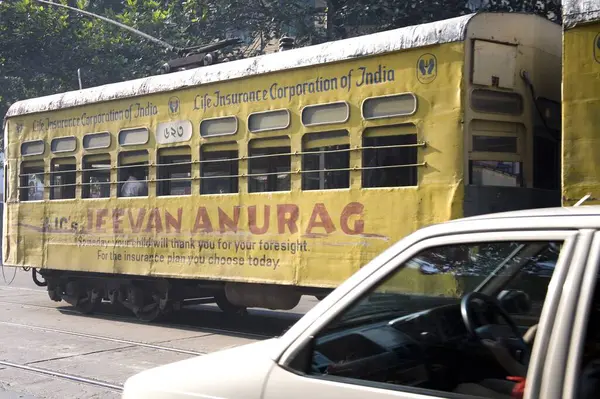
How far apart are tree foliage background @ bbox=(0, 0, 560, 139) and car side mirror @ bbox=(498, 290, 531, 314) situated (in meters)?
15.8

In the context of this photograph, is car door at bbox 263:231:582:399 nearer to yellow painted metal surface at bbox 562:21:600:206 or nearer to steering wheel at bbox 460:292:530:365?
steering wheel at bbox 460:292:530:365

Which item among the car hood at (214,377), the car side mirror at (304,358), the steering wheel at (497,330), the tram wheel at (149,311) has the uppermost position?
the steering wheel at (497,330)

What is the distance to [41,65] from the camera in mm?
27391

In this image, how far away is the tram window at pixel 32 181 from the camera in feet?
41.1

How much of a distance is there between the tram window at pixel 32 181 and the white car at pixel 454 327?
10.4m

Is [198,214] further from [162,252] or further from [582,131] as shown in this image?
[582,131]

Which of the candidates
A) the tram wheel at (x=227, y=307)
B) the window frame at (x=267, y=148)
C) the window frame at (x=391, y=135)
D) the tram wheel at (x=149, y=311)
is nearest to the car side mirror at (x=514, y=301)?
the window frame at (x=391, y=135)

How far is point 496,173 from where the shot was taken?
771cm

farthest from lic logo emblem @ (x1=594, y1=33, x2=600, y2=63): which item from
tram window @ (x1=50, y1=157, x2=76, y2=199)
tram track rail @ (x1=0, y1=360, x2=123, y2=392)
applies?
tram window @ (x1=50, y1=157, x2=76, y2=199)


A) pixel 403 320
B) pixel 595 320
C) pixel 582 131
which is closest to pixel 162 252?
pixel 582 131

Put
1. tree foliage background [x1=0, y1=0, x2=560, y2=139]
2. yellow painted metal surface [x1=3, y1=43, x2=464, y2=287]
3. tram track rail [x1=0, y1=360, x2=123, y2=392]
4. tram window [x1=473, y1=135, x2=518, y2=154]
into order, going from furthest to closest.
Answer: tree foliage background [x1=0, y1=0, x2=560, y2=139] < yellow painted metal surface [x1=3, y1=43, x2=464, y2=287] < tram window [x1=473, y1=135, x2=518, y2=154] < tram track rail [x1=0, y1=360, x2=123, y2=392]

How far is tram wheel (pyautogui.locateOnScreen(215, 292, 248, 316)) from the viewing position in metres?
11.4

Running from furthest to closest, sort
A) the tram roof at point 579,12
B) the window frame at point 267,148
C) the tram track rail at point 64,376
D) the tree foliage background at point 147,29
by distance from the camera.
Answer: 1. the tree foliage background at point 147,29
2. the window frame at point 267,148
3. the tram track rail at point 64,376
4. the tram roof at point 579,12

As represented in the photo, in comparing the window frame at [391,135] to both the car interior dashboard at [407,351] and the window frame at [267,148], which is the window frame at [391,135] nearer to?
the window frame at [267,148]
